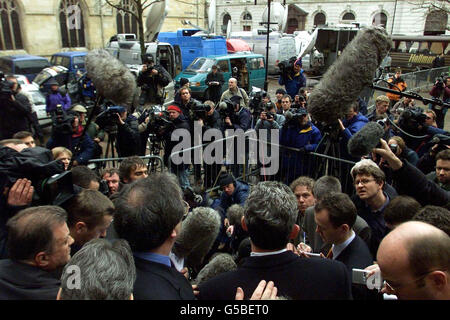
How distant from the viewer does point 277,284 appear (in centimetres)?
170

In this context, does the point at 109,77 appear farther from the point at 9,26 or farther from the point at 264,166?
the point at 9,26

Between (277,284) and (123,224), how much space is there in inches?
32.7

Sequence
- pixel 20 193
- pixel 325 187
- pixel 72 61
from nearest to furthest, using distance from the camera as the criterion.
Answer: pixel 20 193 → pixel 325 187 → pixel 72 61

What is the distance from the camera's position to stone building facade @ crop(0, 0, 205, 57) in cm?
2359

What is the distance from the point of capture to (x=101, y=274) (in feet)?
4.77

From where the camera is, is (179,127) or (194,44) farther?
(194,44)

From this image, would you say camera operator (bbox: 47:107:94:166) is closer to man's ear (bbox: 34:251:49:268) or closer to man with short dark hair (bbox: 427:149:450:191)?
man's ear (bbox: 34:251:49:268)

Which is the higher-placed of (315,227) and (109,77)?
(109,77)

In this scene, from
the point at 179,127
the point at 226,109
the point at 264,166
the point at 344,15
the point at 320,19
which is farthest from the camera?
the point at 320,19

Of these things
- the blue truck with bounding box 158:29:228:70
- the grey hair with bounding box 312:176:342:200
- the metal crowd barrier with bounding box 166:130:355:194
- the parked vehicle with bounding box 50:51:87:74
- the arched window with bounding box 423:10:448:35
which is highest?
the arched window with bounding box 423:10:448:35

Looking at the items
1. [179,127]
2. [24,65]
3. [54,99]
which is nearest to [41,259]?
[179,127]

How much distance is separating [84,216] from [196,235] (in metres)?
0.83

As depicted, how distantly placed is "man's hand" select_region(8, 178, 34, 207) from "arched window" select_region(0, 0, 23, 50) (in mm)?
26058

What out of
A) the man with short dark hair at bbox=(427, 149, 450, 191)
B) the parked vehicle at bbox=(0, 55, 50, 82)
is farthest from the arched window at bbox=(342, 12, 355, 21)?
the man with short dark hair at bbox=(427, 149, 450, 191)
